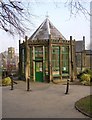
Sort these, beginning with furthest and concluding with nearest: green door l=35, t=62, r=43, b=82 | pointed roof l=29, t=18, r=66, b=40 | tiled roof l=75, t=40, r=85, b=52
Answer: tiled roof l=75, t=40, r=85, b=52 → pointed roof l=29, t=18, r=66, b=40 → green door l=35, t=62, r=43, b=82

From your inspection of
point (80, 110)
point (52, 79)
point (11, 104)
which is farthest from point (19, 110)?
point (52, 79)

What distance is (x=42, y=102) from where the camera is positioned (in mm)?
16438

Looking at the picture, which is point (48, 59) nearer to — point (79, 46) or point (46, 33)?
point (46, 33)

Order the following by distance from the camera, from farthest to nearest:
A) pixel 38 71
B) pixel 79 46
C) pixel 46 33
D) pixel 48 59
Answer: pixel 79 46, pixel 46 33, pixel 38 71, pixel 48 59

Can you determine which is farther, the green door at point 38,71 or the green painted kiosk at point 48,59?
the green door at point 38,71

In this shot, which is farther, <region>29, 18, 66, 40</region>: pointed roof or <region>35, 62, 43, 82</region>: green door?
<region>29, 18, 66, 40</region>: pointed roof

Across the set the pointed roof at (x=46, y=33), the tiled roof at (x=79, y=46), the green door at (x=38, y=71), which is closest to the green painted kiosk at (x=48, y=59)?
the green door at (x=38, y=71)

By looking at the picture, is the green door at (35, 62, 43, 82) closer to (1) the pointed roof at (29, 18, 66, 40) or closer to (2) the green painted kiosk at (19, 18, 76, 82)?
(2) the green painted kiosk at (19, 18, 76, 82)

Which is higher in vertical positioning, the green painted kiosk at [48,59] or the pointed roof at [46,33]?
the pointed roof at [46,33]

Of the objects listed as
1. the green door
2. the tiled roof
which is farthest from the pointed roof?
the tiled roof

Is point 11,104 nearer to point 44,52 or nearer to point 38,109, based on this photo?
point 38,109

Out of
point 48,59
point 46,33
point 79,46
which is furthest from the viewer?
point 79,46

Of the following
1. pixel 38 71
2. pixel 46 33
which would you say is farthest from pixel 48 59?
pixel 46 33

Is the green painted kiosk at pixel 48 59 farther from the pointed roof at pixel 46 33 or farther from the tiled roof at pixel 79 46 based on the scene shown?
the tiled roof at pixel 79 46
